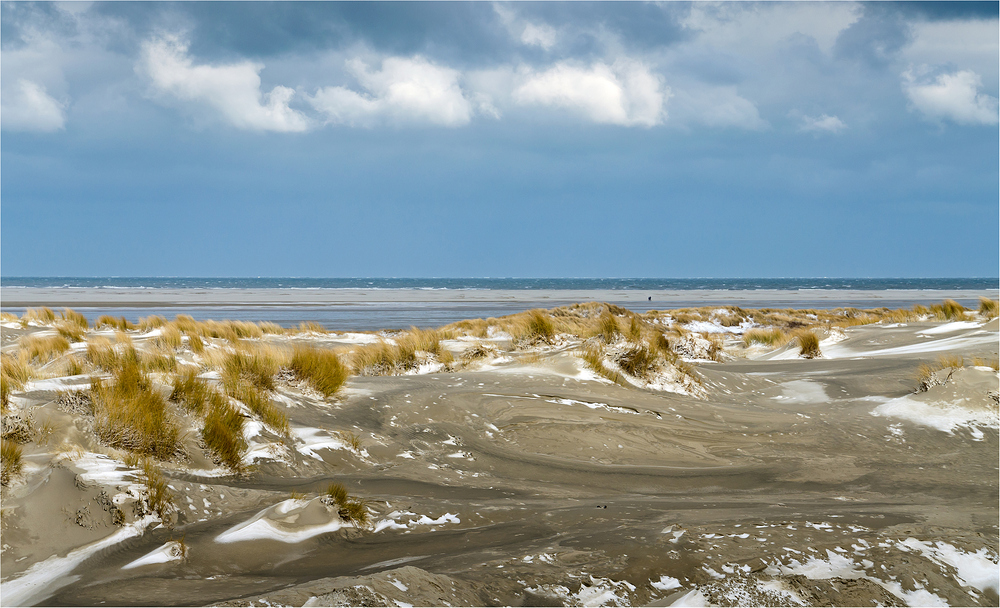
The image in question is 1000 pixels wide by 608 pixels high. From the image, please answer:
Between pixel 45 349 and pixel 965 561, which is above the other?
pixel 45 349

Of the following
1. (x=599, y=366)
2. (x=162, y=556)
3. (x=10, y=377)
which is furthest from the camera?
(x=599, y=366)

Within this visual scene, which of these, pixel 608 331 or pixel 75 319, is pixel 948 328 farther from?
pixel 75 319

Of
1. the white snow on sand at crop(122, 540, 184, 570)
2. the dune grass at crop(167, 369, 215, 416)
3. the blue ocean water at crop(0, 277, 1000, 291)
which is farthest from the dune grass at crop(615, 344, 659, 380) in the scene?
the blue ocean water at crop(0, 277, 1000, 291)

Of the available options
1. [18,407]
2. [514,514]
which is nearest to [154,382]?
[18,407]

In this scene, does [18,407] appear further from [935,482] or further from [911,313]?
[911,313]

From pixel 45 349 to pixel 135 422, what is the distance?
300 inches

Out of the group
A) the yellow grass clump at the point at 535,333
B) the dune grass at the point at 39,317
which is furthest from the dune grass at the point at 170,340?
the dune grass at the point at 39,317

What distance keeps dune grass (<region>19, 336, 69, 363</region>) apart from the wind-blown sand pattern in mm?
2807

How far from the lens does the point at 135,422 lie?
426cm

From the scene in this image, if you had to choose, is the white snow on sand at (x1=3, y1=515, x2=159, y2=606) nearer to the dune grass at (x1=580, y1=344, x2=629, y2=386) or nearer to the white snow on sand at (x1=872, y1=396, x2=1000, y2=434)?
the dune grass at (x1=580, y1=344, x2=629, y2=386)

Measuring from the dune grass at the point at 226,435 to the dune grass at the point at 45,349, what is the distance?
647 centimetres

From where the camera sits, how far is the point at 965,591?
292 centimetres

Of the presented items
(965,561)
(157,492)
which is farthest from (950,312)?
(157,492)

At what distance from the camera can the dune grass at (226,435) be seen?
4.43 meters
